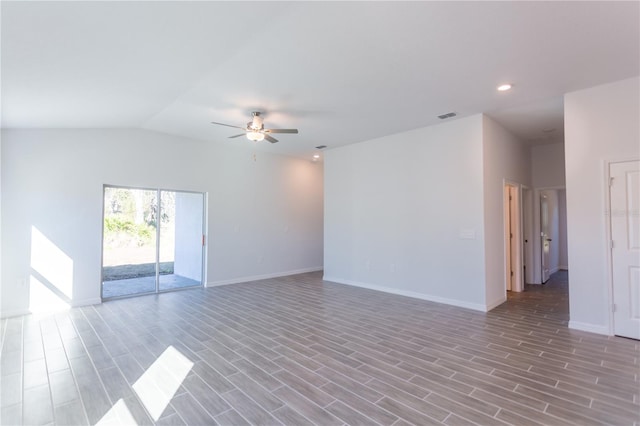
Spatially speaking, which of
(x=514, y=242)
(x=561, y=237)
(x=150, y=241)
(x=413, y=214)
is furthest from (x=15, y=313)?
(x=561, y=237)

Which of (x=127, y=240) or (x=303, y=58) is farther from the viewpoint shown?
(x=127, y=240)

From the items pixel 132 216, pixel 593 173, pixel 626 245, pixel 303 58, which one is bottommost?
pixel 626 245

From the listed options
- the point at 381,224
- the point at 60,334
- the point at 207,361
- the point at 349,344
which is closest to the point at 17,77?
the point at 60,334

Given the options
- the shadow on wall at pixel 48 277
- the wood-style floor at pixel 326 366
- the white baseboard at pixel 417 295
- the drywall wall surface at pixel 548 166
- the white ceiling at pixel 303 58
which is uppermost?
the white ceiling at pixel 303 58

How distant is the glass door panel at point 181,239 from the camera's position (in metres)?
6.39

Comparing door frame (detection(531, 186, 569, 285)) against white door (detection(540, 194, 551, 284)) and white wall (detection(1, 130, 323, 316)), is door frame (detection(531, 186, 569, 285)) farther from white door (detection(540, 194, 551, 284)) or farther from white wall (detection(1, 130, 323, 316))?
white wall (detection(1, 130, 323, 316))

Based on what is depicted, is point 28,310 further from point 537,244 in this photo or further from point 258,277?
point 537,244

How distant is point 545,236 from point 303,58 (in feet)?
23.5

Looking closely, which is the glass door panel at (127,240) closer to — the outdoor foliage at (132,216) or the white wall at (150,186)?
the outdoor foliage at (132,216)

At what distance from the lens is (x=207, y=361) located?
3.11 metres

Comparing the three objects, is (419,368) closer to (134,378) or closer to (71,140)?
(134,378)

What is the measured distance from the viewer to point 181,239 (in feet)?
22.0

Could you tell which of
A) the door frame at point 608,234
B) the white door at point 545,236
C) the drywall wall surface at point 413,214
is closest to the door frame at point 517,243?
the white door at point 545,236

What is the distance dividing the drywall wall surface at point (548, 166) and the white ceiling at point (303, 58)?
2.42 metres
